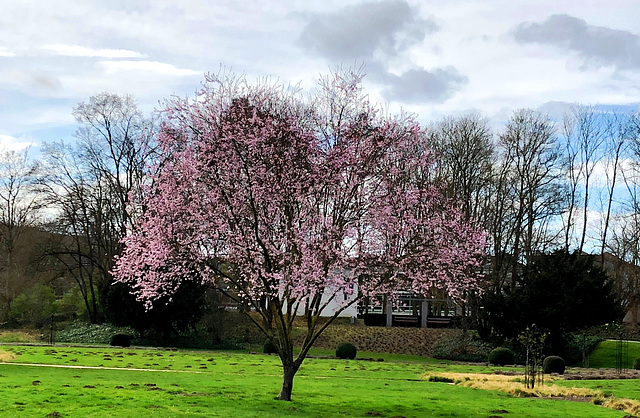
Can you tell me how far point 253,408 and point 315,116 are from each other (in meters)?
7.14

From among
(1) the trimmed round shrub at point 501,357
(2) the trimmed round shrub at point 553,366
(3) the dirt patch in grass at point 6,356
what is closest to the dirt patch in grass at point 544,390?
(2) the trimmed round shrub at point 553,366

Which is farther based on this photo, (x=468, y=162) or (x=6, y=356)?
(x=468, y=162)

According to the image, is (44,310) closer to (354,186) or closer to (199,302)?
(199,302)

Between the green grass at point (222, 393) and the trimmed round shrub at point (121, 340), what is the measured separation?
8.83m

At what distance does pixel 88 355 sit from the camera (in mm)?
30219

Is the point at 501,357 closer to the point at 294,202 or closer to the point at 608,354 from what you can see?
the point at 608,354

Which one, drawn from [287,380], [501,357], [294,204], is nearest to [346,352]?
[501,357]

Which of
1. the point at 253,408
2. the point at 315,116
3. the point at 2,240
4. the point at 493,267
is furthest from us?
the point at 2,240

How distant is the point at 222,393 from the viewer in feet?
60.9

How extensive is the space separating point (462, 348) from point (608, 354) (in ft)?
27.4

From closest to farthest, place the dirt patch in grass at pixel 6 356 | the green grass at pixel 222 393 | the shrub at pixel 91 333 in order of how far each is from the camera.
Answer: the green grass at pixel 222 393, the dirt patch in grass at pixel 6 356, the shrub at pixel 91 333

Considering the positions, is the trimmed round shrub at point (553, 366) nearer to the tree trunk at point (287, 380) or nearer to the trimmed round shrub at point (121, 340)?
the tree trunk at point (287, 380)

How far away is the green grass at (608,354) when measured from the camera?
3847 cm

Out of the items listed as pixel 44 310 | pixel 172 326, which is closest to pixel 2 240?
pixel 44 310
